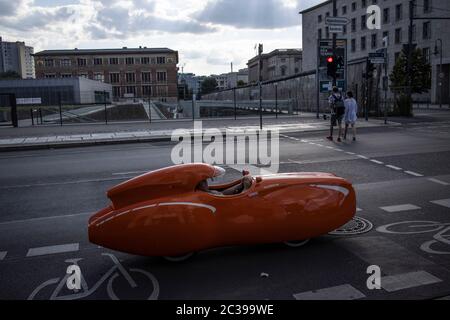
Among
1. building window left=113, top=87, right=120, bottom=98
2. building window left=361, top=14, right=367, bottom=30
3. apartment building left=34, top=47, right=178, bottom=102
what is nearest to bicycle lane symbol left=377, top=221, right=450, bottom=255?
building window left=361, top=14, right=367, bottom=30

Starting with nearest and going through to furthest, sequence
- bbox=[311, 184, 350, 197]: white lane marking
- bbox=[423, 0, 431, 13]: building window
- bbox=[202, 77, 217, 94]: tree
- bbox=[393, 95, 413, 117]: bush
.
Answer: bbox=[311, 184, 350, 197]: white lane marking, bbox=[393, 95, 413, 117]: bush, bbox=[423, 0, 431, 13]: building window, bbox=[202, 77, 217, 94]: tree

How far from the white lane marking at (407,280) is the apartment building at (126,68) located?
329 ft

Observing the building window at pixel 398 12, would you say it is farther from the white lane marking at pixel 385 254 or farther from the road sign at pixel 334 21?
the white lane marking at pixel 385 254

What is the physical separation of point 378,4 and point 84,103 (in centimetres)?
5037

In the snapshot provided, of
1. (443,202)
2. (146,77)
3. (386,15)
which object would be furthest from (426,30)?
(146,77)

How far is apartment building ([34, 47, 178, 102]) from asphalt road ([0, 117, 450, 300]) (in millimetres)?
95963

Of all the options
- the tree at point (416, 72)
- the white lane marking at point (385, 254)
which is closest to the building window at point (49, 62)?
the tree at point (416, 72)

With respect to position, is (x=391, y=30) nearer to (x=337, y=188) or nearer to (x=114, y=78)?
(x=114, y=78)

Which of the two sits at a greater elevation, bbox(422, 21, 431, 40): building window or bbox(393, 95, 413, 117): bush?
bbox(422, 21, 431, 40): building window

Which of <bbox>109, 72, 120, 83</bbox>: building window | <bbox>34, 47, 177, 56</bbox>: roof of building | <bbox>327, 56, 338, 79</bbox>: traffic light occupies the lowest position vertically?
<bbox>327, 56, 338, 79</bbox>: traffic light

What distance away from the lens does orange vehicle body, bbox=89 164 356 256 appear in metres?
4.41

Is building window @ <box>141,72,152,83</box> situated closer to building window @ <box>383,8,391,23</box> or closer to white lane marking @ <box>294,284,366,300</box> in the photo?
building window @ <box>383,8,391,23</box>

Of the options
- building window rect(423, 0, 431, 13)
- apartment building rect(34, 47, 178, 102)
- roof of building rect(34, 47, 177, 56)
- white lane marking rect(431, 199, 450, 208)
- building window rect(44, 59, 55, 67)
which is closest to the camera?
white lane marking rect(431, 199, 450, 208)

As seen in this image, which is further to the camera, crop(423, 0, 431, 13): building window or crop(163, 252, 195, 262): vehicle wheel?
crop(423, 0, 431, 13): building window
